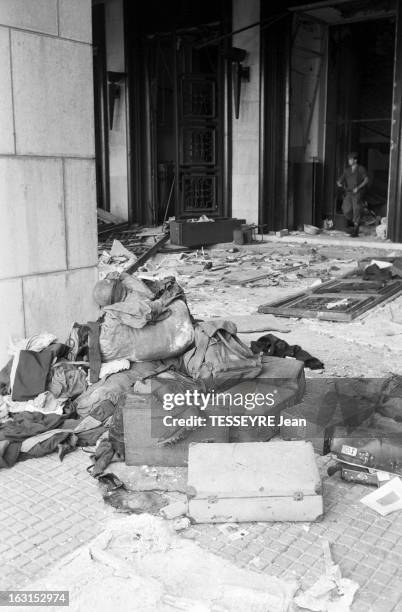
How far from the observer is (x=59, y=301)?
573 centimetres

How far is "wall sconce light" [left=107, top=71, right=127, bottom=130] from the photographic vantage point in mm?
15578

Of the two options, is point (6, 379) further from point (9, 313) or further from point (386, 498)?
point (386, 498)

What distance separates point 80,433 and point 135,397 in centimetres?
58

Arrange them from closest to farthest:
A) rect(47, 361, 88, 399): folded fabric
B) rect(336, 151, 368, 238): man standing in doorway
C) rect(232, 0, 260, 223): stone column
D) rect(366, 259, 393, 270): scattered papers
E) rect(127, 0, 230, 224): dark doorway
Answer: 1. rect(47, 361, 88, 399): folded fabric
2. rect(366, 259, 393, 270): scattered papers
3. rect(127, 0, 230, 224): dark doorway
4. rect(232, 0, 260, 223): stone column
5. rect(336, 151, 368, 238): man standing in doorway

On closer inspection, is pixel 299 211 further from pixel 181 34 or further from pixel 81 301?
pixel 81 301

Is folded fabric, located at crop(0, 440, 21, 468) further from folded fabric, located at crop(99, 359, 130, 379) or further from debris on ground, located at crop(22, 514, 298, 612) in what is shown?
debris on ground, located at crop(22, 514, 298, 612)

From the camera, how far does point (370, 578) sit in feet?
9.76

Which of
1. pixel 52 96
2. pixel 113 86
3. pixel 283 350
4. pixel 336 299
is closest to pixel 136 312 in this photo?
pixel 283 350

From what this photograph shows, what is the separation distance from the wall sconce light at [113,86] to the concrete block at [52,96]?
34.2 feet

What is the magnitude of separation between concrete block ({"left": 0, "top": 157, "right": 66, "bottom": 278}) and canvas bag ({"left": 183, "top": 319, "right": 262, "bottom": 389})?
5.07ft

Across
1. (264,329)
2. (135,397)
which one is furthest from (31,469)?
(264,329)

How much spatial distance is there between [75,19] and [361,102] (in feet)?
45.2

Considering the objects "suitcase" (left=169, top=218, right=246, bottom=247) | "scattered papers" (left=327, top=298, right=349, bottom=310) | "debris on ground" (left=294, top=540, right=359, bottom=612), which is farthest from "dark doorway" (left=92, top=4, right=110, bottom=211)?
"debris on ground" (left=294, top=540, right=359, bottom=612)

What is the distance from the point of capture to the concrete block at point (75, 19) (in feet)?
18.0
